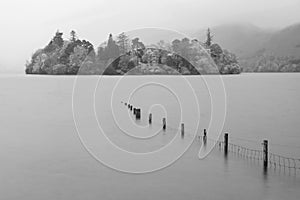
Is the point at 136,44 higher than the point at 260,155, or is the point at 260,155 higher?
the point at 136,44

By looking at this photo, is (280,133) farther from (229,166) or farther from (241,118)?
(229,166)

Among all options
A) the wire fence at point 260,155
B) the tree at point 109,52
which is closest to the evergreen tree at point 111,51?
the tree at point 109,52

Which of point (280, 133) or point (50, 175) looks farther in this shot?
point (280, 133)

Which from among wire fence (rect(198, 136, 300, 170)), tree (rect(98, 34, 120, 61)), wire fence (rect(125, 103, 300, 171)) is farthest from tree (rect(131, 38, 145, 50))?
wire fence (rect(198, 136, 300, 170))

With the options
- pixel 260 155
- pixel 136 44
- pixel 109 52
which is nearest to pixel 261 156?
pixel 260 155

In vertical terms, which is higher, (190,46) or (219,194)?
(190,46)

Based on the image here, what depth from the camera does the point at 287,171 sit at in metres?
9.04

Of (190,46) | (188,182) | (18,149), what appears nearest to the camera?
(188,182)

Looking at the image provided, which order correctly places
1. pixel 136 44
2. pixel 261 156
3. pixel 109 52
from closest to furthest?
pixel 136 44 < pixel 261 156 < pixel 109 52

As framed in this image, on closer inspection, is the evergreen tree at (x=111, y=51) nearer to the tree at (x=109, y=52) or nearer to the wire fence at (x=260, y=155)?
the tree at (x=109, y=52)

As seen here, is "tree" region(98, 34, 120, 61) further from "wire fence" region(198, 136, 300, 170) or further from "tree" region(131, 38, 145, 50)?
"wire fence" region(198, 136, 300, 170)

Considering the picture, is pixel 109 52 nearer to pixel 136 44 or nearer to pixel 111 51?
pixel 111 51

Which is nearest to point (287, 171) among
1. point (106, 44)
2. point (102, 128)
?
point (102, 128)

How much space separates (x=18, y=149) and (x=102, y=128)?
15.2 feet
